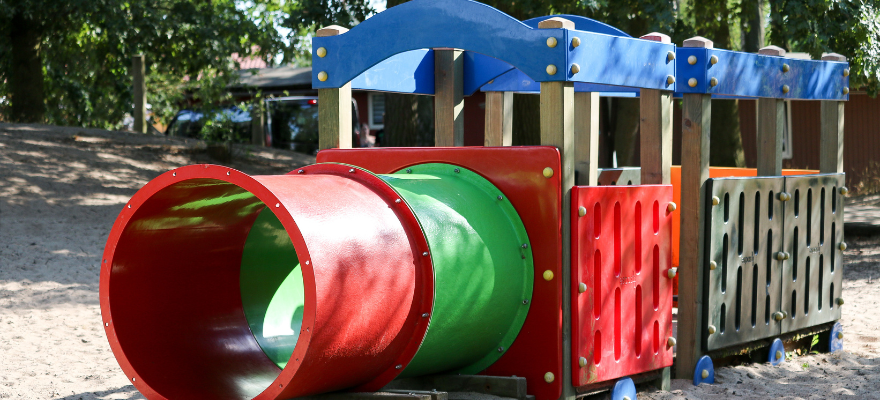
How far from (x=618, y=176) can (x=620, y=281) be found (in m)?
3.10

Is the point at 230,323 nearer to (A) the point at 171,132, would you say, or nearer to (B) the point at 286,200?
(B) the point at 286,200

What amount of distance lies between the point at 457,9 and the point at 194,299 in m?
1.79

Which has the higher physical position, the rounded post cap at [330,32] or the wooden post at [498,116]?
the rounded post cap at [330,32]

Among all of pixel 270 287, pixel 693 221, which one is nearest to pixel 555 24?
pixel 693 221

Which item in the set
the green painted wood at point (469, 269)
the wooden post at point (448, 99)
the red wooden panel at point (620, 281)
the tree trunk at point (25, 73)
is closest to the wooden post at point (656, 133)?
the red wooden panel at point (620, 281)

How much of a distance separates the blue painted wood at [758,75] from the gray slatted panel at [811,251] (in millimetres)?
553

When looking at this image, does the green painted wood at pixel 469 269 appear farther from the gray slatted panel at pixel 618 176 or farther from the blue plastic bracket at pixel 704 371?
the gray slatted panel at pixel 618 176

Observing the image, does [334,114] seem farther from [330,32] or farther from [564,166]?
[564,166]

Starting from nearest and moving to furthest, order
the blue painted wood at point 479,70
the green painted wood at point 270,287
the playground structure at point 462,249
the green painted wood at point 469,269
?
the playground structure at point 462,249 < the green painted wood at point 469,269 < the green painted wood at point 270,287 < the blue painted wood at point 479,70

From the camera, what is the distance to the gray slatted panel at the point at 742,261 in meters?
4.52

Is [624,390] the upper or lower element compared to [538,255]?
lower

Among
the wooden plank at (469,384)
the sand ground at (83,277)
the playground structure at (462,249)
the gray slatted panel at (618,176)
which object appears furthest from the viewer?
the gray slatted panel at (618,176)

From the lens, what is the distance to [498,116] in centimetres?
567

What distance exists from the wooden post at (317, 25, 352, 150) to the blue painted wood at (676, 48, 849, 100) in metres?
1.74
